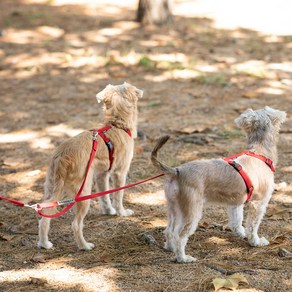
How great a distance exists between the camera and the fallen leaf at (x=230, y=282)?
4477 millimetres

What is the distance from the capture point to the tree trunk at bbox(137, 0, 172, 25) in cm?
1535

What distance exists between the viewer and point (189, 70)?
12398 mm

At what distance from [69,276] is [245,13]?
13873 mm

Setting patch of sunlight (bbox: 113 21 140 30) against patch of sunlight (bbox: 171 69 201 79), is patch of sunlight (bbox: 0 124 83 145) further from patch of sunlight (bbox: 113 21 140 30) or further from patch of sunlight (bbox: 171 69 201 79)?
patch of sunlight (bbox: 113 21 140 30)

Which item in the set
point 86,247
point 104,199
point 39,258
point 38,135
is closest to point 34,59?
point 38,135

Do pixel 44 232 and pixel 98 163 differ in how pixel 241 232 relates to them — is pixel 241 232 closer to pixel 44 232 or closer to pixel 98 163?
pixel 98 163

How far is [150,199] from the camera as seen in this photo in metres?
7.03

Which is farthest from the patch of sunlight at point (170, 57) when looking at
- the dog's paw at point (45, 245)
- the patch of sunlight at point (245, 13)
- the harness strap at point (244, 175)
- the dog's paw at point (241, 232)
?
the dog's paw at point (45, 245)

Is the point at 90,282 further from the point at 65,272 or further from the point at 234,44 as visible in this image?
the point at 234,44

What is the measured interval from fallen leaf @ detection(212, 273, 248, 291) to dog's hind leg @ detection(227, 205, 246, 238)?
53.1 inches

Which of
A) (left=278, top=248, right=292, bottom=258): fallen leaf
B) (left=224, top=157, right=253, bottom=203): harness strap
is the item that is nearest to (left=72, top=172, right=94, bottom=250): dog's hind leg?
(left=224, top=157, right=253, bottom=203): harness strap

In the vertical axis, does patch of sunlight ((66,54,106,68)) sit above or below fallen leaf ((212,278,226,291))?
below

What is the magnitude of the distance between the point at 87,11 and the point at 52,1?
1.70m

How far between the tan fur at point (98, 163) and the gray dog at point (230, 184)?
0.95 metres
